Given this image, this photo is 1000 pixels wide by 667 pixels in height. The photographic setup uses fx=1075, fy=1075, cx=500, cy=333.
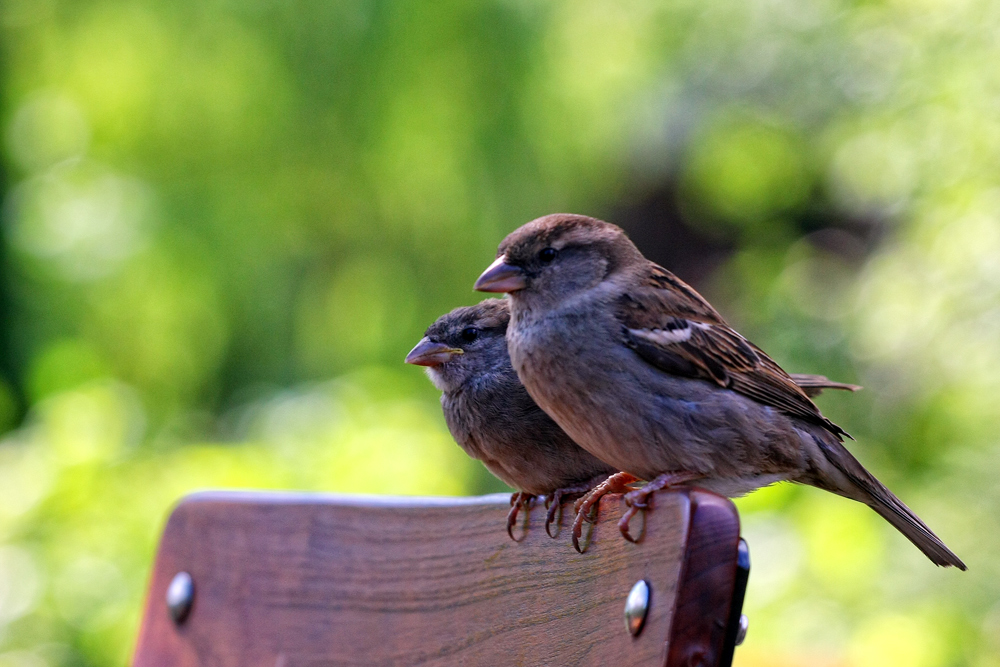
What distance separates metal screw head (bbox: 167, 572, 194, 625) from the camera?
6.61ft

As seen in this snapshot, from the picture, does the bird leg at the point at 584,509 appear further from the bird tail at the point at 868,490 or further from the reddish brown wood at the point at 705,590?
the bird tail at the point at 868,490

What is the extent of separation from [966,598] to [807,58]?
1.82m

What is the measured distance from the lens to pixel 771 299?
3.78m

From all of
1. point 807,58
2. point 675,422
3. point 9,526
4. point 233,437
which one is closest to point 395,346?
point 233,437

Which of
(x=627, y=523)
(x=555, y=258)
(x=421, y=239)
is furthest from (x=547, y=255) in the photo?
(x=421, y=239)

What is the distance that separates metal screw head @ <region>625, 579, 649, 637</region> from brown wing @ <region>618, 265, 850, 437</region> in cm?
61

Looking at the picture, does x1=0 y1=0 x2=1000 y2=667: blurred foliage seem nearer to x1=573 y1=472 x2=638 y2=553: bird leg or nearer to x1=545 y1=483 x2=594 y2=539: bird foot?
x1=545 y1=483 x2=594 y2=539: bird foot

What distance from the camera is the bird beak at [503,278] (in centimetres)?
179

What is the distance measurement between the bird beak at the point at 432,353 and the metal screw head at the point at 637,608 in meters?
1.13

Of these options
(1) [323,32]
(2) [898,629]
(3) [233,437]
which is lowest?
(2) [898,629]

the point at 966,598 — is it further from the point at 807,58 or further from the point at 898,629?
the point at 807,58

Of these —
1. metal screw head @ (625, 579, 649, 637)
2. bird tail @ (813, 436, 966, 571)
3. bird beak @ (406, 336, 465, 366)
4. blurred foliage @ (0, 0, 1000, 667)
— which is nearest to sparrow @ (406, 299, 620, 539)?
bird beak @ (406, 336, 465, 366)

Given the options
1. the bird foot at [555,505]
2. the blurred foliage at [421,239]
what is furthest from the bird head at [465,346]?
the blurred foliage at [421,239]

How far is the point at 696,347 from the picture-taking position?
176 cm
